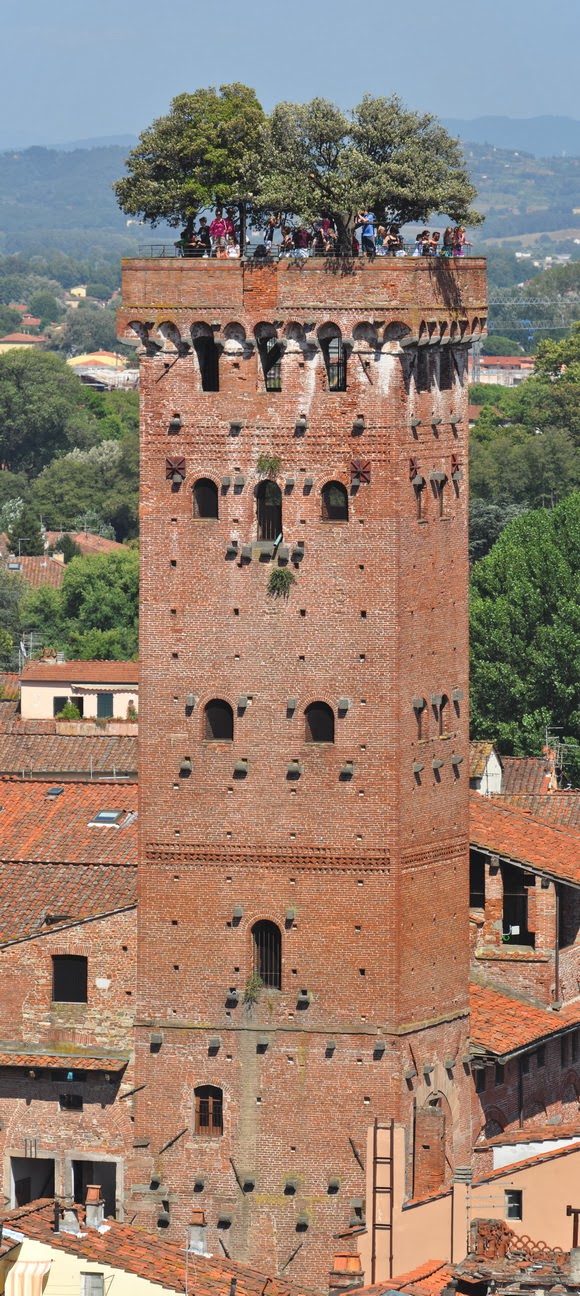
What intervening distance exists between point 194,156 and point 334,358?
3.42m

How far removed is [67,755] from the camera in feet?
227

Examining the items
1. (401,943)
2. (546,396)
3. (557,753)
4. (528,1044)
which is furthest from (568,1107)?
(546,396)

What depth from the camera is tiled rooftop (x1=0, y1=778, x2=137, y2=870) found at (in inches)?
2025

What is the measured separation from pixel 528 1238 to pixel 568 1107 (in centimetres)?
926

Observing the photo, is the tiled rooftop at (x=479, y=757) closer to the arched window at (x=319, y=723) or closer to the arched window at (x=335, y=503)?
the arched window at (x=319, y=723)

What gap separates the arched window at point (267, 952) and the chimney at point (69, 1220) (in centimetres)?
377

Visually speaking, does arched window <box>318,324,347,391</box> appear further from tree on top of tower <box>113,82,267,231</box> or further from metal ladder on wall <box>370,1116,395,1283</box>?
metal ladder on wall <box>370,1116,395,1283</box>

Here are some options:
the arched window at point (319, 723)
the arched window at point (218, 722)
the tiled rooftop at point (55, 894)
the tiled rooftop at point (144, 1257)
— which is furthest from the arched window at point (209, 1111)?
the arched window at point (319, 723)

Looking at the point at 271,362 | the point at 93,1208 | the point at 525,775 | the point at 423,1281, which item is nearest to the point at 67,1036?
the point at 93,1208

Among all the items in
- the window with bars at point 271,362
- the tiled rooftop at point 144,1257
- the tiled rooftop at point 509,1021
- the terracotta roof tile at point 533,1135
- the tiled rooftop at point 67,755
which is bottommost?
the tiled rooftop at point 144,1257

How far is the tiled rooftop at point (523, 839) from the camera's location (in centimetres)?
5219

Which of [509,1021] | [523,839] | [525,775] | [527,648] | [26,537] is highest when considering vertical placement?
[523,839]

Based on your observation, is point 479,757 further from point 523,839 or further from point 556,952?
point 556,952

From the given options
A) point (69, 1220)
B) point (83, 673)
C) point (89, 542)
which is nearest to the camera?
point (69, 1220)
